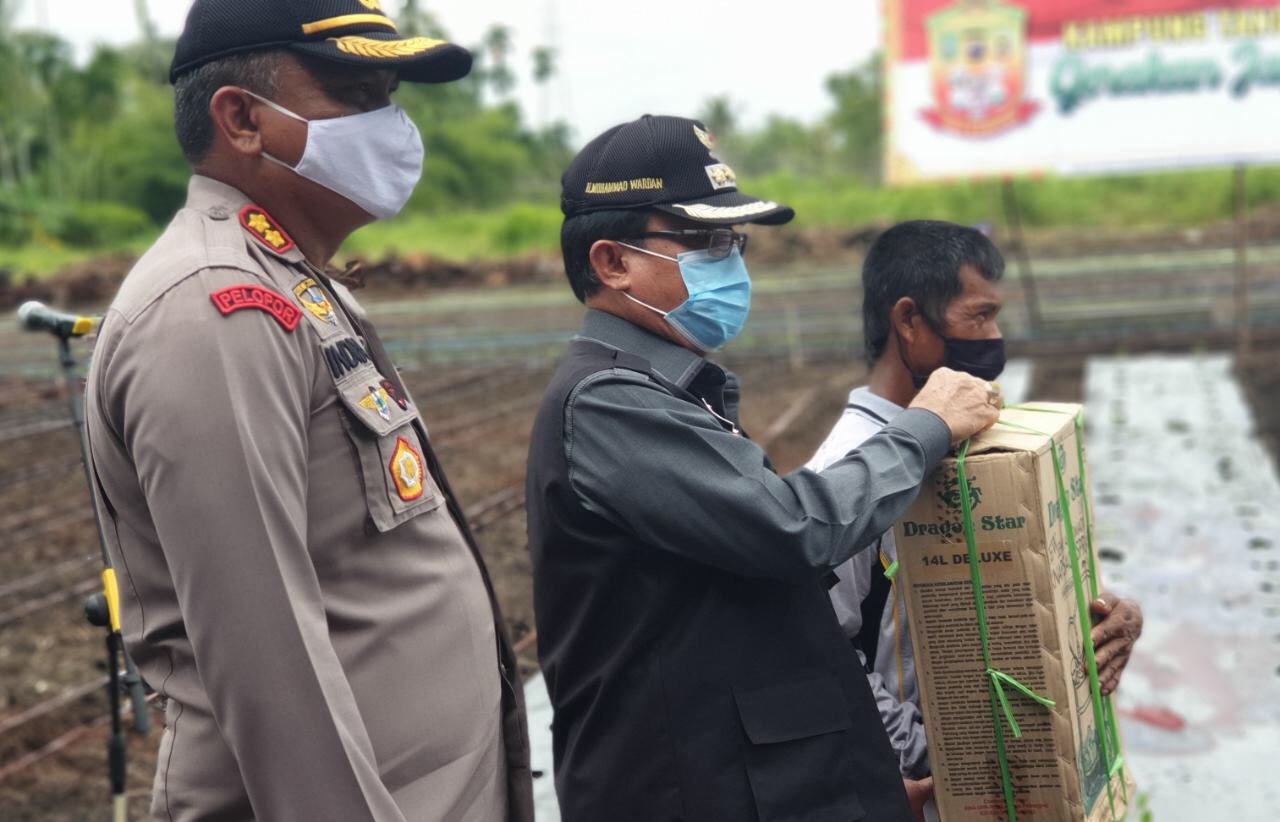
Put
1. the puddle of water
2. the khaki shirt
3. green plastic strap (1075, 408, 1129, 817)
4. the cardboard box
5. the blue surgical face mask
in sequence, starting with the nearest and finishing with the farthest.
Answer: the khaki shirt, the cardboard box, the blue surgical face mask, green plastic strap (1075, 408, 1129, 817), the puddle of water

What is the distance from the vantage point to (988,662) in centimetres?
201

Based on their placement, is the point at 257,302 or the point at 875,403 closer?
the point at 257,302

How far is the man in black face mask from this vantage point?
227 centimetres

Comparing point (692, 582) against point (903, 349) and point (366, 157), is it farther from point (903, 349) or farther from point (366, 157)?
point (903, 349)

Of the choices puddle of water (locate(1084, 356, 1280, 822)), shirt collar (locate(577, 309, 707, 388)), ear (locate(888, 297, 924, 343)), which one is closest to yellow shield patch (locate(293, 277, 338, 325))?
shirt collar (locate(577, 309, 707, 388))

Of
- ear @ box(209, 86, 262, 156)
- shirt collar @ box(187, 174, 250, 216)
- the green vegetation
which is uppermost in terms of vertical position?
ear @ box(209, 86, 262, 156)

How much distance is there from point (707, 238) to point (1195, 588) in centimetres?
462

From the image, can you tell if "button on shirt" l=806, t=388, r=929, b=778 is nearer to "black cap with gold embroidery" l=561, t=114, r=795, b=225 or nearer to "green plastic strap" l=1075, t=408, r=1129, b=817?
"green plastic strap" l=1075, t=408, r=1129, b=817

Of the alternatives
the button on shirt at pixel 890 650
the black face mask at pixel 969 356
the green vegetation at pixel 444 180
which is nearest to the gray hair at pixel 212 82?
the button on shirt at pixel 890 650

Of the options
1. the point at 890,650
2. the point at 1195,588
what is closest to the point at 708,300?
the point at 890,650

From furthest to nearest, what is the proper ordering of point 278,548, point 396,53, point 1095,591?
point 1095,591 → point 396,53 → point 278,548

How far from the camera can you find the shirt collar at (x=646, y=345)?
1998 mm

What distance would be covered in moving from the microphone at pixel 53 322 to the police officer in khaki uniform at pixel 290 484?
96cm

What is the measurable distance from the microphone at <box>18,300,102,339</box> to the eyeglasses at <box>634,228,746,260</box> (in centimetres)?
120
